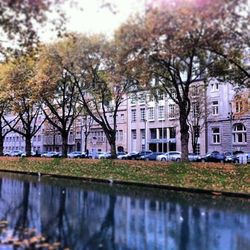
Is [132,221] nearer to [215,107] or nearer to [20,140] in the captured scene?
[215,107]

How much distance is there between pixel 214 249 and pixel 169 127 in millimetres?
61799

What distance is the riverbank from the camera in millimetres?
21734

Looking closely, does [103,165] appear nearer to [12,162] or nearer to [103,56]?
[103,56]

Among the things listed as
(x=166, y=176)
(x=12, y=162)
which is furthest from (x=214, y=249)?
(x=12, y=162)

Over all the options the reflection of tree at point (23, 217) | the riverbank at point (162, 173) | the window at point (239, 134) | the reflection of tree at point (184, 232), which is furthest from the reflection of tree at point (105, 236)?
the window at point (239, 134)

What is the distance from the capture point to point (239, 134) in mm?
59406

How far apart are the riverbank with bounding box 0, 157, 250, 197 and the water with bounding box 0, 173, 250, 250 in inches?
152

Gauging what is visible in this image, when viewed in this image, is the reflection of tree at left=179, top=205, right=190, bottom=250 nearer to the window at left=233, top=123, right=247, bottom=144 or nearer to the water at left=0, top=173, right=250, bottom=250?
the water at left=0, top=173, right=250, bottom=250

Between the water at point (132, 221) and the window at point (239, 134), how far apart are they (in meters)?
42.5

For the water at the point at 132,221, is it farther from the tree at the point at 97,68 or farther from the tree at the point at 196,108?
the tree at the point at 196,108

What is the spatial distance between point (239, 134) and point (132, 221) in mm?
50343

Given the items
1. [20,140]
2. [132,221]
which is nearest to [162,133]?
[20,140]

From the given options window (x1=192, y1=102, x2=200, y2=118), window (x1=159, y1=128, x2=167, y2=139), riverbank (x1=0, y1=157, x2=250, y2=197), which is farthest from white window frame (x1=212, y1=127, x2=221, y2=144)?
riverbank (x1=0, y1=157, x2=250, y2=197)

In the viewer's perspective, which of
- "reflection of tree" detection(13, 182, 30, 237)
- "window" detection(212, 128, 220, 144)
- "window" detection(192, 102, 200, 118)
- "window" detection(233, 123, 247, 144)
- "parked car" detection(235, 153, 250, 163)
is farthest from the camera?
"window" detection(212, 128, 220, 144)
